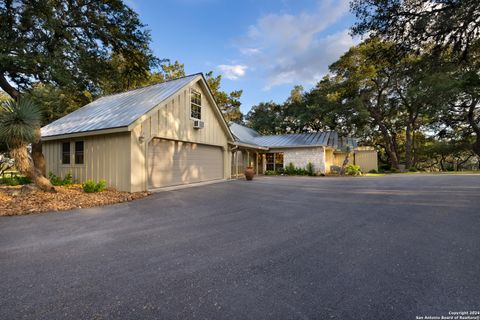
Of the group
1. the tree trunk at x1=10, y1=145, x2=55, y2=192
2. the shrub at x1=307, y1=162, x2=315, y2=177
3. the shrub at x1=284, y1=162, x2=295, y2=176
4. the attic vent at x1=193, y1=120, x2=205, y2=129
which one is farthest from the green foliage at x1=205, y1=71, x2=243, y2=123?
the tree trunk at x1=10, y1=145, x2=55, y2=192

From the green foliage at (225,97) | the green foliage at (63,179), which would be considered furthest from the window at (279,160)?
the green foliage at (63,179)

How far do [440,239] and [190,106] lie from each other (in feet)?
33.0

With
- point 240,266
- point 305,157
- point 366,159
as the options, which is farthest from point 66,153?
point 366,159

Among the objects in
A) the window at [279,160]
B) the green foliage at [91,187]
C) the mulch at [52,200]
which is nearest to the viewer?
the mulch at [52,200]

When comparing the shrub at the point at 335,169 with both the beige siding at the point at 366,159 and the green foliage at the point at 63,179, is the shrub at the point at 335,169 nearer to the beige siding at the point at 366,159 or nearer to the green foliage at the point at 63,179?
the beige siding at the point at 366,159

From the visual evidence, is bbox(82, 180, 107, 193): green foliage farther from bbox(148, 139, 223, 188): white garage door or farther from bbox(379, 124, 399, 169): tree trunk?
bbox(379, 124, 399, 169): tree trunk

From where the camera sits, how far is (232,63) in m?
18.9

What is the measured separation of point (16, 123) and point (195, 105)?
668 cm

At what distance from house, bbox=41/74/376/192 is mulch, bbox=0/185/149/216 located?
0.86 m

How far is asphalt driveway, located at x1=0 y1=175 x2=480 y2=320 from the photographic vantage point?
201 centimetres

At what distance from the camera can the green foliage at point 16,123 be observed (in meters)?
6.61

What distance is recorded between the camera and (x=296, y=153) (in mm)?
19250

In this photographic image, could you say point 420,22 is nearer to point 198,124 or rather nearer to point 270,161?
point 198,124

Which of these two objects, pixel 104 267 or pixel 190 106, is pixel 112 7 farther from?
pixel 104 267
